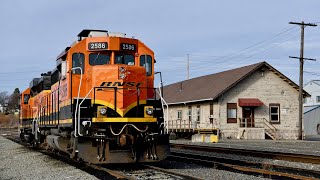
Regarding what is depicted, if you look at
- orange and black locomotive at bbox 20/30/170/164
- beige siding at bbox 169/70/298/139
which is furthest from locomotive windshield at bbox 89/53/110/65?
beige siding at bbox 169/70/298/139

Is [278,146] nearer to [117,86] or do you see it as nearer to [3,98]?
[117,86]

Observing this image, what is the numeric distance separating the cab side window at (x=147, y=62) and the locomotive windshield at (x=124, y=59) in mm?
346

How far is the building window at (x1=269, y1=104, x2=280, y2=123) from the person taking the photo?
36.7 metres

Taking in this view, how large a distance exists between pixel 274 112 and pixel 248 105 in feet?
11.1

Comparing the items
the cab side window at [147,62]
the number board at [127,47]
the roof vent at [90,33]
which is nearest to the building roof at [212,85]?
the cab side window at [147,62]

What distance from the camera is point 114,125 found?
10.4m

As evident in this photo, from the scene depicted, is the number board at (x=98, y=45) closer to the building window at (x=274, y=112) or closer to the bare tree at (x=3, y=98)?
the building window at (x=274, y=112)

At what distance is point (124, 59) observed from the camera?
1151 centimetres

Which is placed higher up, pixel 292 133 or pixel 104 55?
pixel 104 55

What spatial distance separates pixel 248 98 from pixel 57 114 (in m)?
25.8

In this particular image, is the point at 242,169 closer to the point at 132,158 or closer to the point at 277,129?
the point at 132,158

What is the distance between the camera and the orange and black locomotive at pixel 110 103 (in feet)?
33.6

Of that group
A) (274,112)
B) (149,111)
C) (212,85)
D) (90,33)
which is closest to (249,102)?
(274,112)

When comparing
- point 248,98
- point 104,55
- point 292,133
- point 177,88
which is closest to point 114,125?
point 104,55
